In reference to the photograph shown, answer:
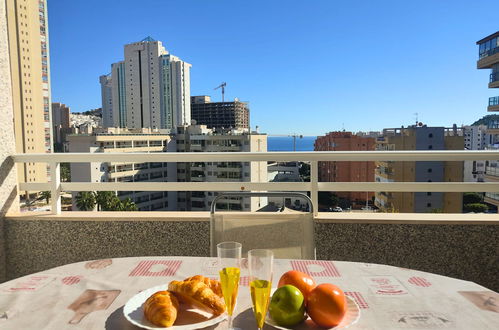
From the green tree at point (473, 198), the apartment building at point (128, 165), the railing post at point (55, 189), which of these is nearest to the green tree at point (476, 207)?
the green tree at point (473, 198)

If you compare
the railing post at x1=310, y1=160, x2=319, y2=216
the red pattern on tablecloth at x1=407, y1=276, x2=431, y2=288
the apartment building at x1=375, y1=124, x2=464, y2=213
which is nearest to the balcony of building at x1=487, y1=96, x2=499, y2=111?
the apartment building at x1=375, y1=124, x2=464, y2=213

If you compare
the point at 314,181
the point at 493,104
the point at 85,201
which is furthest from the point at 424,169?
the point at 314,181

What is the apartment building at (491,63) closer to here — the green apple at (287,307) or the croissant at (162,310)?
the green apple at (287,307)

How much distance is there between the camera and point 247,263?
2.16ft

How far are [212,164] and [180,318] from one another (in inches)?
1107

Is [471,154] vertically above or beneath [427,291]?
above

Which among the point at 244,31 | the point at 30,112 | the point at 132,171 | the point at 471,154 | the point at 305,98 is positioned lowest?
the point at 132,171

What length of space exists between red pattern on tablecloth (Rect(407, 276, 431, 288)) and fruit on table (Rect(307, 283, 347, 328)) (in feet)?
1.14

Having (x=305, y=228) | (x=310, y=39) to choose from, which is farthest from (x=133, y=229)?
(x=310, y=39)

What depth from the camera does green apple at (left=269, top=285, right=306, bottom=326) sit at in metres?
0.69

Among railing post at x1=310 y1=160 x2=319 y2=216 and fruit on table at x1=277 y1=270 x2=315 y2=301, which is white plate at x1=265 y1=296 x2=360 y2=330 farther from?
railing post at x1=310 y1=160 x2=319 y2=216

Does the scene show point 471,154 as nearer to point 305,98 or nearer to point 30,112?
point 30,112

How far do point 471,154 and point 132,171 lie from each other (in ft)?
104

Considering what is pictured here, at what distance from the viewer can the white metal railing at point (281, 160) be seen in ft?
6.52
